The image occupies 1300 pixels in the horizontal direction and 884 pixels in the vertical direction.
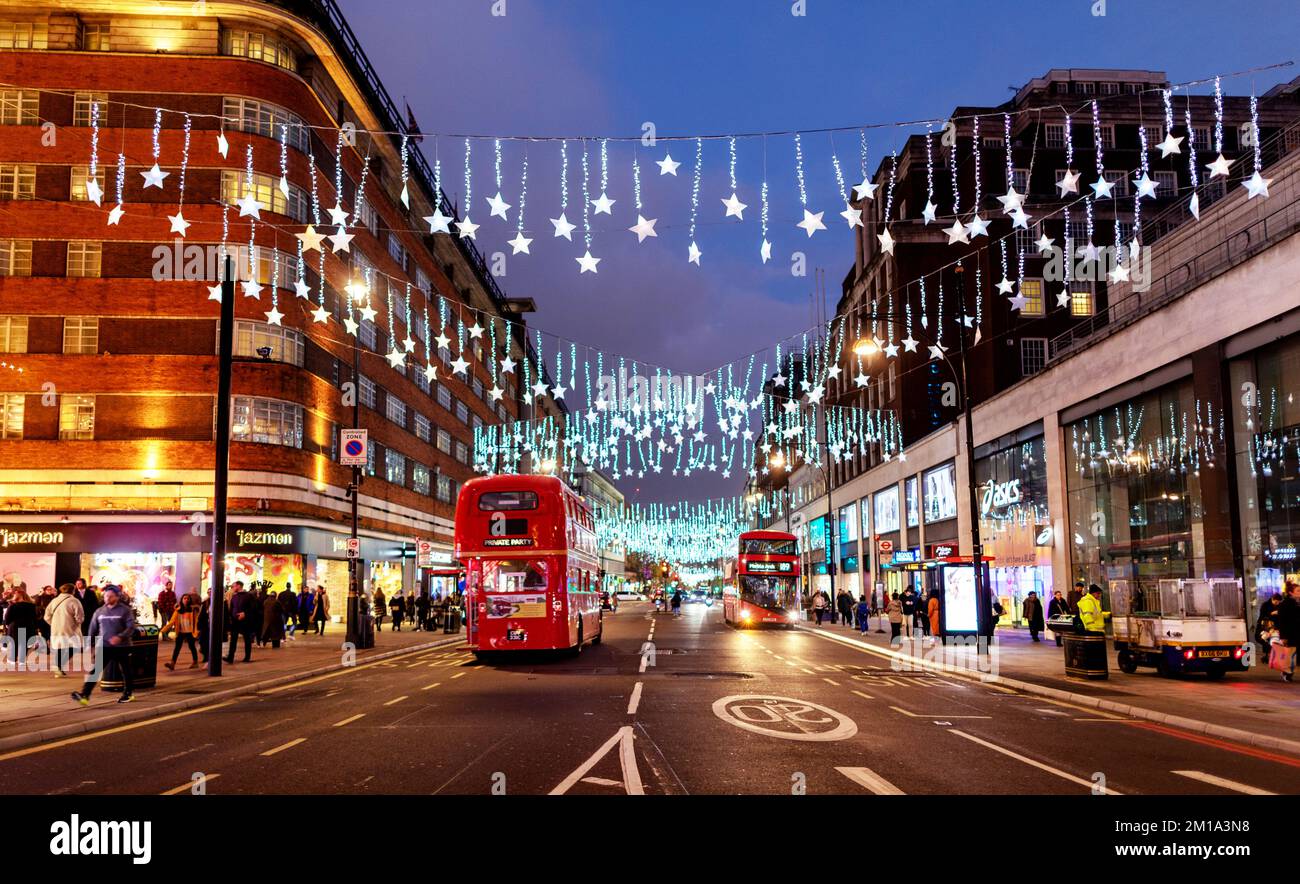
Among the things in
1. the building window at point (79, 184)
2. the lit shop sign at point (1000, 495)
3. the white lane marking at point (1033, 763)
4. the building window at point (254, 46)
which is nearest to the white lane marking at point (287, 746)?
the white lane marking at point (1033, 763)

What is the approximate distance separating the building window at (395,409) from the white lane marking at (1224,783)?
1783 inches

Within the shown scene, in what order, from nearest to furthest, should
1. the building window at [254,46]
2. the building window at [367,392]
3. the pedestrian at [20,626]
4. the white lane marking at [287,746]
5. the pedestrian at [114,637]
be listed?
the white lane marking at [287,746]
the pedestrian at [114,637]
the pedestrian at [20,626]
the building window at [254,46]
the building window at [367,392]

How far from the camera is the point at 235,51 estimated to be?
125 ft

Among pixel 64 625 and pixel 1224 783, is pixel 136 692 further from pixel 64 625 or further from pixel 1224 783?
pixel 1224 783

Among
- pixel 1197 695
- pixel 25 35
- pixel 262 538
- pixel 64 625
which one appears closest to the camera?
pixel 1197 695

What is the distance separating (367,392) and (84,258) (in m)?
13.7

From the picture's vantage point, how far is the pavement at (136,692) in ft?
42.2

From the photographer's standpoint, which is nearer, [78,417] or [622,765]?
[622,765]

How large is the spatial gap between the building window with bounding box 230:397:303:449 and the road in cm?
2039

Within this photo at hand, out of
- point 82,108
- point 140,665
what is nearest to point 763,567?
point 140,665

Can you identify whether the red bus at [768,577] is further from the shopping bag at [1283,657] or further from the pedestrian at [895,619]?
the shopping bag at [1283,657]

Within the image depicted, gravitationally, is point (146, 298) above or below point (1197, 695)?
above

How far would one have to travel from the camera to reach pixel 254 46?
38500 mm
